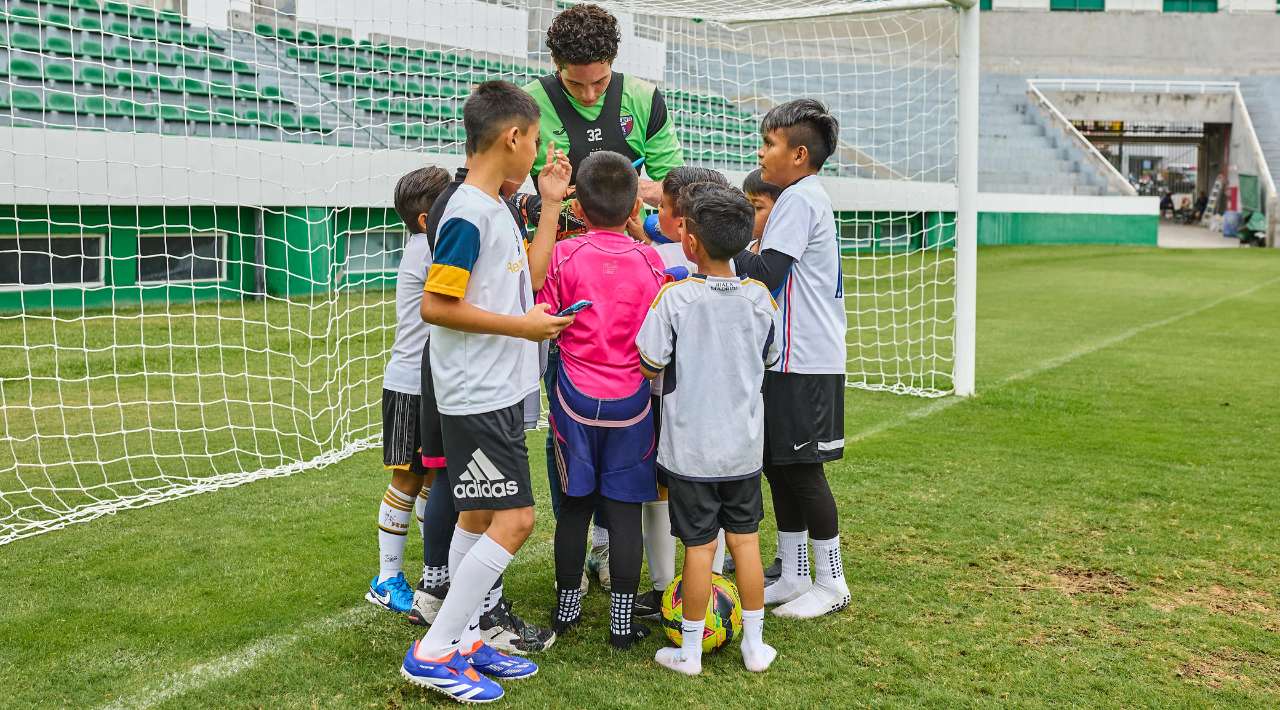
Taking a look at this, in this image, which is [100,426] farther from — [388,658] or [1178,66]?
[1178,66]

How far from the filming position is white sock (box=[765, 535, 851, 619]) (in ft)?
11.8

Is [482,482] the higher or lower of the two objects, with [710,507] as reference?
higher

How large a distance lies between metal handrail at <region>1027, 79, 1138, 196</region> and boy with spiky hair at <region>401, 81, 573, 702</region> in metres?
30.2

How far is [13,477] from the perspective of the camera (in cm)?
554

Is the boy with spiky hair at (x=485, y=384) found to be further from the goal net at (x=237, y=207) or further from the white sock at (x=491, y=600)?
the goal net at (x=237, y=207)

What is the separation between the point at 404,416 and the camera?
367 centimetres

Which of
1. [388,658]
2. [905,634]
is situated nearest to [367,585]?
[388,658]

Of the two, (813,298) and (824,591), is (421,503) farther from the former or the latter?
(813,298)

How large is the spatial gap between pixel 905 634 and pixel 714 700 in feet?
2.60

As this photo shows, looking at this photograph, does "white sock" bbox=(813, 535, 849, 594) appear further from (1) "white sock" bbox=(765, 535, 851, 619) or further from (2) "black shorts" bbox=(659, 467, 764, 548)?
(2) "black shorts" bbox=(659, 467, 764, 548)

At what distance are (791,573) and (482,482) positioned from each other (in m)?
1.31

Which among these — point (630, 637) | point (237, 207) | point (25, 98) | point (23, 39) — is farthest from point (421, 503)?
point (23, 39)

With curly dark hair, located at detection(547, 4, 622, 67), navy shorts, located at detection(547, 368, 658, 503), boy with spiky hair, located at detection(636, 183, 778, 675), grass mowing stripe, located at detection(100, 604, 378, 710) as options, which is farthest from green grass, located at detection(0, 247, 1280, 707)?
curly dark hair, located at detection(547, 4, 622, 67)

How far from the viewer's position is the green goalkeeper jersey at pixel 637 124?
3.81 meters
